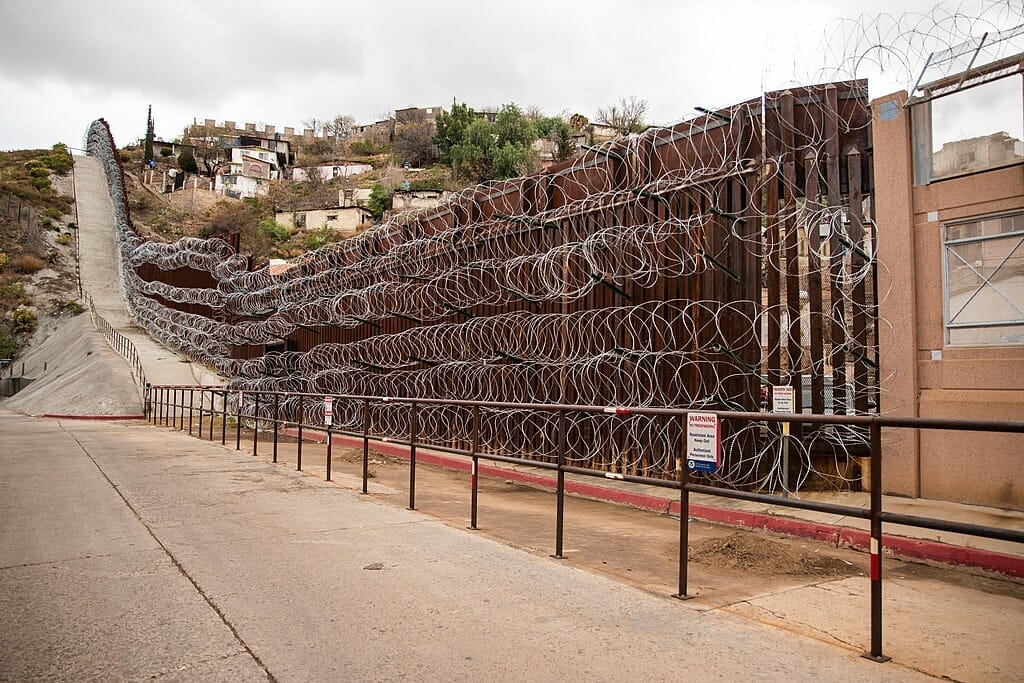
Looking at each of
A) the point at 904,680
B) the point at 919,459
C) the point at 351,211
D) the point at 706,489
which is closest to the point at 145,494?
the point at 706,489

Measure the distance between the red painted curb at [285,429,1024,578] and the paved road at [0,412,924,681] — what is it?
9.77ft

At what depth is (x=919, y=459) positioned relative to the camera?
8.29m

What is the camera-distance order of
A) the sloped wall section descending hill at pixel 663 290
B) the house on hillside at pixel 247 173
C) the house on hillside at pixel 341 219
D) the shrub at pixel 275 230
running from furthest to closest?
the house on hillside at pixel 247 173
the shrub at pixel 275 230
the house on hillside at pixel 341 219
the sloped wall section descending hill at pixel 663 290

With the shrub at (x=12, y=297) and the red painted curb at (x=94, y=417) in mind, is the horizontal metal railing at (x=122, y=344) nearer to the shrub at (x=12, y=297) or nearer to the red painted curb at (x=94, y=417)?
the red painted curb at (x=94, y=417)

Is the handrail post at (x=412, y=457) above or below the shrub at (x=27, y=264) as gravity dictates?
below

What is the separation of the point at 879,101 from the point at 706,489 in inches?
254

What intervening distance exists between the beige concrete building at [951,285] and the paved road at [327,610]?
15.3ft

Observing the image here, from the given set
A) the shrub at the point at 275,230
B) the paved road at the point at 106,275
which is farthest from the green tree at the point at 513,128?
the paved road at the point at 106,275

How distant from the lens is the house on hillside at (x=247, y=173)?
76188 millimetres

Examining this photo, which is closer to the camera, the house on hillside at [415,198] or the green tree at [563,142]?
the green tree at [563,142]

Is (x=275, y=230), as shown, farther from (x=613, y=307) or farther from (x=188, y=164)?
(x=613, y=307)

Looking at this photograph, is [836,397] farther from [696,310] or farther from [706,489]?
[706,489]

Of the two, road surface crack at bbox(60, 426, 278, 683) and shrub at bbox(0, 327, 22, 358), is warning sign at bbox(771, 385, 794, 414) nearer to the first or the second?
road surface crack at bbox(60, 426, 278, 683)

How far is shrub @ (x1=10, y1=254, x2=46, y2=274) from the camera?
4666cm
